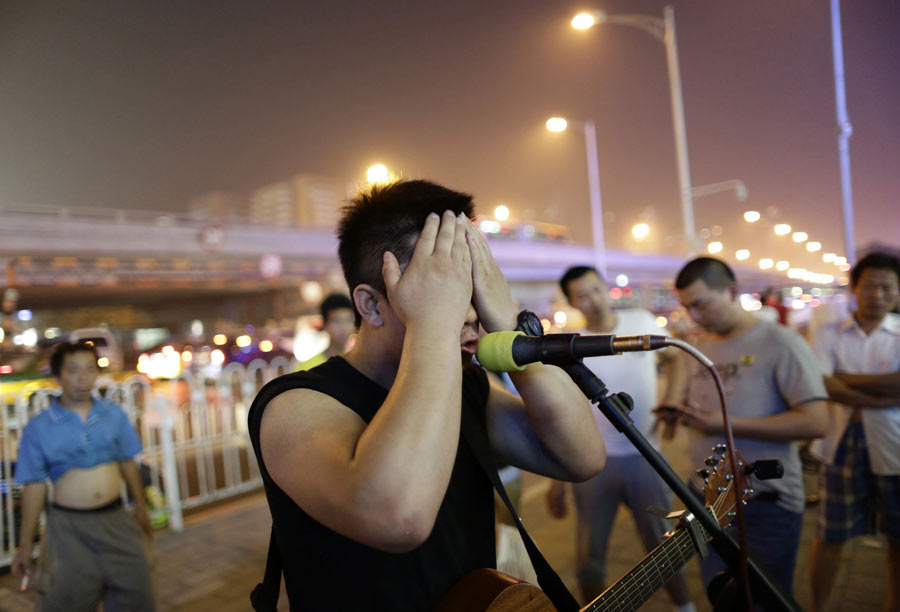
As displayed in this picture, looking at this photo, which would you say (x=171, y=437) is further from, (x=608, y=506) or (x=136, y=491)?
(x=608, y=506)

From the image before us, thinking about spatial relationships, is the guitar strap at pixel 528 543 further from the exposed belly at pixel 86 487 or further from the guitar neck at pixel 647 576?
the exposed belly at pixel 86 487

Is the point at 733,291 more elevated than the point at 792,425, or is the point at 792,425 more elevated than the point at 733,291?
the point at 733,291

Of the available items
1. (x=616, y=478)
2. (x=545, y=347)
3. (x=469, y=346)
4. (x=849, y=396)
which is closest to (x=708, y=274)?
(x=849, y=396)

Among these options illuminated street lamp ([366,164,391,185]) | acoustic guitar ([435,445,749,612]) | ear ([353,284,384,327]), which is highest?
illuminated street lamp ([366,164,391,185])

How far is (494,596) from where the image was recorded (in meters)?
1.36

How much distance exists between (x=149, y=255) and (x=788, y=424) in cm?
3722

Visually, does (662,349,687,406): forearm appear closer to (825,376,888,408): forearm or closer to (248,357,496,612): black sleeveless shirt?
(825,376,888,408): forearm

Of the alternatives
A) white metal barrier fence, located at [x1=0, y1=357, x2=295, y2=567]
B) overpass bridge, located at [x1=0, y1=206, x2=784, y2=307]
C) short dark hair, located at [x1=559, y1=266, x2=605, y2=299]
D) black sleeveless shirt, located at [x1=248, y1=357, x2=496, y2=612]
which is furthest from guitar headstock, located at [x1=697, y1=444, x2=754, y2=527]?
overpass bridge, located at [x1=0, y1=206, x2=784, y2=307]

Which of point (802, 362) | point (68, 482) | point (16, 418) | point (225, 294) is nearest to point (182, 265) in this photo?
point (225, 294)

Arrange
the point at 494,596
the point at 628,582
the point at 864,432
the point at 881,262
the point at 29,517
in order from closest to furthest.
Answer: the point at 494,596 → the point at 628,582 → the point at 29,517 → the point at 864,432 → the point at 881,262

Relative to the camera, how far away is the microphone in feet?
4.29

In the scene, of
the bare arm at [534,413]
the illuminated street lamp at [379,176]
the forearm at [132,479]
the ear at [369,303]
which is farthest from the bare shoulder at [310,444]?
the forearm at [132,479]

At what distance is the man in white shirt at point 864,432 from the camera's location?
362cm

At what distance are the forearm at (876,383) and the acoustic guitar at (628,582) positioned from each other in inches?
Answer: 107
